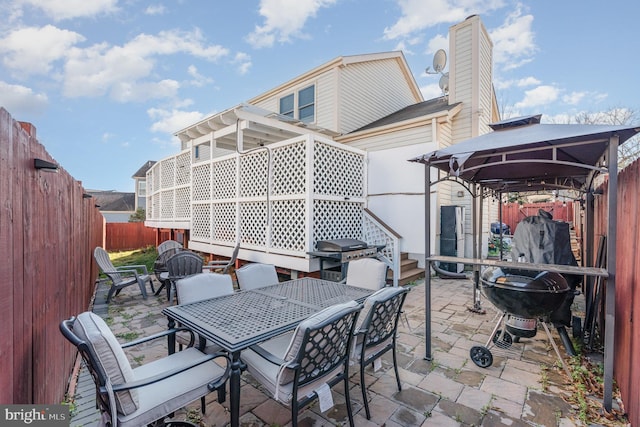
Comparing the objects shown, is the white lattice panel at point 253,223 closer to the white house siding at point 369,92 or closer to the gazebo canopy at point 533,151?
the gazebo canopy at point 533,151

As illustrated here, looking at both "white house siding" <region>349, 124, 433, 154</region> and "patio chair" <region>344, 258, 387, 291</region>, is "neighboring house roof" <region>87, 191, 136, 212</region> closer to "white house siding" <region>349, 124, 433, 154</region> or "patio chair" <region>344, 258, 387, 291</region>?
"white house siding" <region>349, 124, 433, 154</region>

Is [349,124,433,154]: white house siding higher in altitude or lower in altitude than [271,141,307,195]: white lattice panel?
higher

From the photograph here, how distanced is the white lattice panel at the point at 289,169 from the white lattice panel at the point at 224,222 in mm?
1755

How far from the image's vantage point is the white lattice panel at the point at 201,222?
835cm

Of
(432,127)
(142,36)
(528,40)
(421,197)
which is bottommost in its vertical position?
(421,197)

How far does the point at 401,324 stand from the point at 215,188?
6087 millimetres

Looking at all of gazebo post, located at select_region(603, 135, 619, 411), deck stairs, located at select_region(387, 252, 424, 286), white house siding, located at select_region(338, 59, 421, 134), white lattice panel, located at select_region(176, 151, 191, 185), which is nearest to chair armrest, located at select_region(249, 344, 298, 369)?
gazebo post, located at select_region(603, 135, 619, 411)

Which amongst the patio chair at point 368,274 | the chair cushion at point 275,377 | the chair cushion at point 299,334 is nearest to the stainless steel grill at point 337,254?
the patio chair at point 368,274

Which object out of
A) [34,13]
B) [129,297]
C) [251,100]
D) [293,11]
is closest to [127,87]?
[251,100]

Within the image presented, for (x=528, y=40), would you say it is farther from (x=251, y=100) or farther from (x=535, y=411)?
(x=535, y=411)

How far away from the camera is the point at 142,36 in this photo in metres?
8.88

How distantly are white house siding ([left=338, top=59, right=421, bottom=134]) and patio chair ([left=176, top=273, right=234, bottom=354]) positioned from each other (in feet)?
24.6

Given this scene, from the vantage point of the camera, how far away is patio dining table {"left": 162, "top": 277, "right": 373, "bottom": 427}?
6.21 ft

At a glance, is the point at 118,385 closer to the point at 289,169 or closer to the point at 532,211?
the point at 289,169
